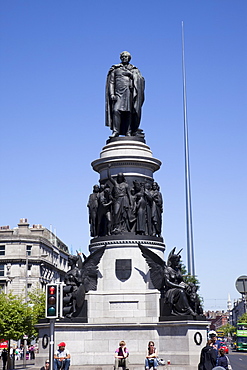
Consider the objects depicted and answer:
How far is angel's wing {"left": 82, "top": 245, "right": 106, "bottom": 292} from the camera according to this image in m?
28.9

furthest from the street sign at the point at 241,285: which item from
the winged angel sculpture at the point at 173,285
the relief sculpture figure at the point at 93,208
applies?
the relief sculpture figure at the point at 93,208

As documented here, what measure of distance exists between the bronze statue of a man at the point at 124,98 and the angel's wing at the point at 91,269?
6.95m

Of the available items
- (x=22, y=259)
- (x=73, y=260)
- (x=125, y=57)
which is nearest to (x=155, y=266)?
(x=73, y=260)

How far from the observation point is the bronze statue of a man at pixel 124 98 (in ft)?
108

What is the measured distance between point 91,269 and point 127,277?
179 centimetres

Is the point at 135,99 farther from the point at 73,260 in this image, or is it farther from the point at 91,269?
the point at 91,269

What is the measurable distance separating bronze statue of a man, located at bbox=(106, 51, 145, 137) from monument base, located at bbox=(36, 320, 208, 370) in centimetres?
1062

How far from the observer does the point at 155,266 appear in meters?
28.6

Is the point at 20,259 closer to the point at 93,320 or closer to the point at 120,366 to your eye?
the point at 93,320

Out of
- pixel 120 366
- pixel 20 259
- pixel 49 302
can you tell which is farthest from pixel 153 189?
pixel 20 259

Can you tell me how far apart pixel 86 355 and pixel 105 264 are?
445cm

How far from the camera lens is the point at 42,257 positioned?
328ft

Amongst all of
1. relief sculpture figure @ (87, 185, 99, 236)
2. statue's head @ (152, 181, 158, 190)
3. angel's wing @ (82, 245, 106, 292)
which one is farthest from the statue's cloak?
angel's wing @ (82, 245, 106, 292)

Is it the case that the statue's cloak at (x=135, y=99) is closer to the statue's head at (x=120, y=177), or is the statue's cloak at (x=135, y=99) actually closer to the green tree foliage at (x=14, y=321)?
the statue's head at (x=120, y=177)
